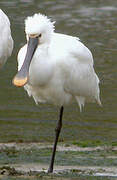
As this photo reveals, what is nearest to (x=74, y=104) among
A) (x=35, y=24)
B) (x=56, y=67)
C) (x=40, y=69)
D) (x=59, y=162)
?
(x=59, y=162)

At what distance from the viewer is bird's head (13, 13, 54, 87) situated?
363 inches

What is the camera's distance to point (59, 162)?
1031 centimetres

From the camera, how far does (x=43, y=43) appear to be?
382 inches

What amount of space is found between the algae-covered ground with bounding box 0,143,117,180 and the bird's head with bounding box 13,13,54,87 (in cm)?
114

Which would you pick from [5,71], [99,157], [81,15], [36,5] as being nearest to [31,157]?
[99,157]

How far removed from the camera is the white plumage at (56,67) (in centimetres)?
952

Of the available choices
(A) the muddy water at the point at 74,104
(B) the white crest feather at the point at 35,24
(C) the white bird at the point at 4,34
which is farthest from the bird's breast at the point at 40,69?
(A) the muddy water at the point at 74,104

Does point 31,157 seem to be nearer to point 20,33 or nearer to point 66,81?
point 66,81

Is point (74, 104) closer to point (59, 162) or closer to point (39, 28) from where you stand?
point (59, 162)

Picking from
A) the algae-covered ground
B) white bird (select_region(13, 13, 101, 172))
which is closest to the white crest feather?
white bird (select_region(13, 13, 101, 172))

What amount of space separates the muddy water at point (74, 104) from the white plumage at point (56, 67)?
163 cm

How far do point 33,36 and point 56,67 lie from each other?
1.67 feet

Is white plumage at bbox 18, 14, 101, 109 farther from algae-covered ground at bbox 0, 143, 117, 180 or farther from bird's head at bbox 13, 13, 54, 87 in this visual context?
algae-covered ground at bbox 0, 143, 117, 180

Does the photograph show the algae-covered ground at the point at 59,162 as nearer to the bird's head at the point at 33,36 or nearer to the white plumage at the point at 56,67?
the white plumage at the point at 56,67
